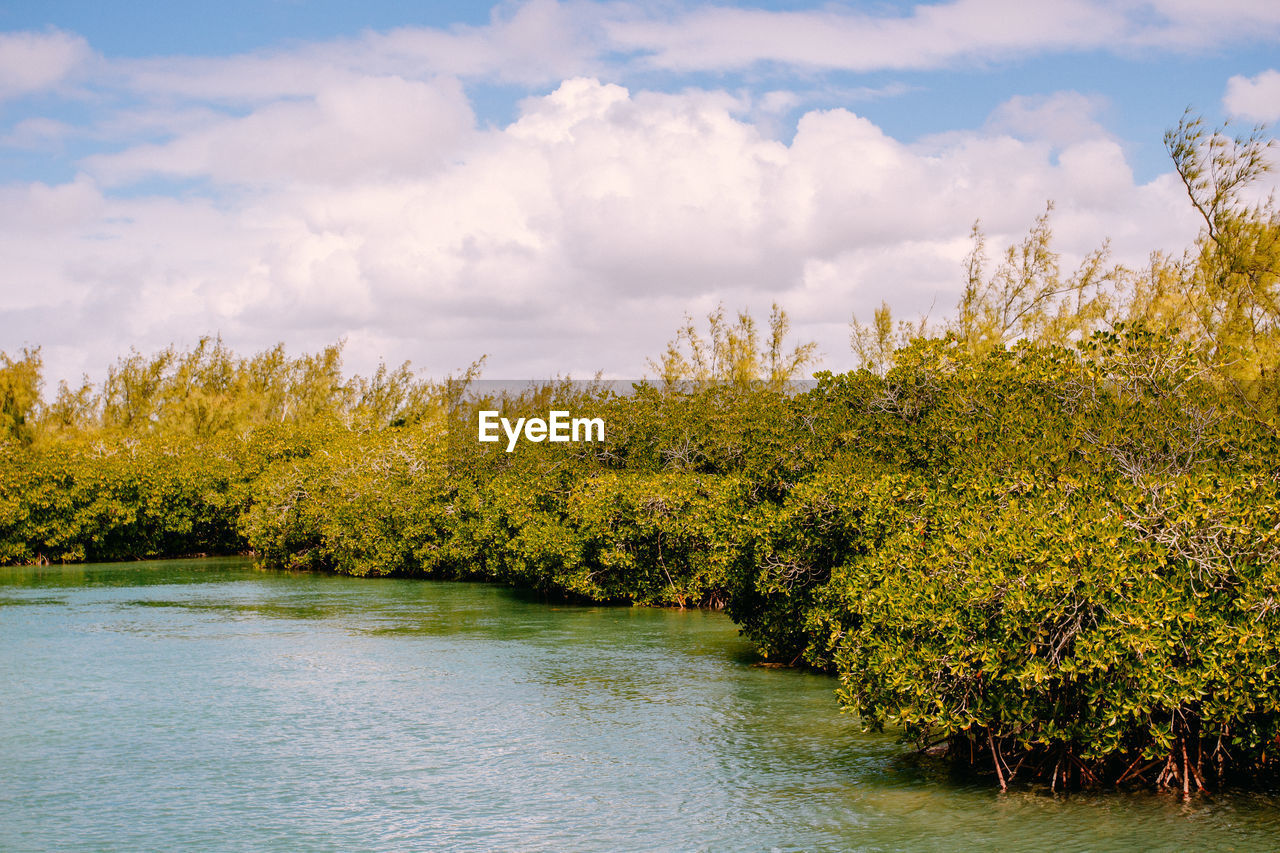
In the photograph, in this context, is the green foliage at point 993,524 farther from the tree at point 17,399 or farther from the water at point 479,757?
the tree at point 17,399

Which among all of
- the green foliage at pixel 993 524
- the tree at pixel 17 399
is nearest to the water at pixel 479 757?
the green foliage at pixel 993 524

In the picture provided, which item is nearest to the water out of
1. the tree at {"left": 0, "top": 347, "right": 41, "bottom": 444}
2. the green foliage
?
the green foliage

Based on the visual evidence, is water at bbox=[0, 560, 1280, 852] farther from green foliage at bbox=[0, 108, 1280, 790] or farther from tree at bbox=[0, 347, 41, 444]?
tree at bbox=[0, 347, 41, 444]

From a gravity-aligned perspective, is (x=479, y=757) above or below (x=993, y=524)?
below

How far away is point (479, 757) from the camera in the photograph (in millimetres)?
11680

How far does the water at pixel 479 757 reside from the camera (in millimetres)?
9094

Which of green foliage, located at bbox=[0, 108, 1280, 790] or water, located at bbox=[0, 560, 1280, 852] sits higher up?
green foliage, located at bbox=[0, 108, 1280, 790]

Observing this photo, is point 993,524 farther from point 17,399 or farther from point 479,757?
point 17,399

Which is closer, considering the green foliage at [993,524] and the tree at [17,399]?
the green foliage at [993,524]

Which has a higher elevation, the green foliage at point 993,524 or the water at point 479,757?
the green foliage at point 993,524

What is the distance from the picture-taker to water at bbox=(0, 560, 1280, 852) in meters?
9.09

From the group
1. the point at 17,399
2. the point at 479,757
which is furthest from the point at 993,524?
the point at 17,399

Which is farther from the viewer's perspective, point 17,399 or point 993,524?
point 17,399

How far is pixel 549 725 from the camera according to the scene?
1307cm
